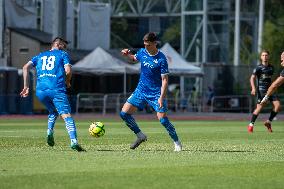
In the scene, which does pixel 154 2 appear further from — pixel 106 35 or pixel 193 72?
pixel 193 72

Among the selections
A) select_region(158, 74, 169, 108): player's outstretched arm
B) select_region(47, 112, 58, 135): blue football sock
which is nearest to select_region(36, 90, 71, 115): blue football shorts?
select_region(47, 112, 58, 135): blue football sock

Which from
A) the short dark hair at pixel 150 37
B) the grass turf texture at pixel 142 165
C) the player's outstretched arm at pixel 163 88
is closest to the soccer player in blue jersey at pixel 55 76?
the grass turf texture at pixel 142 165

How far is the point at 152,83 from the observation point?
19.0 m

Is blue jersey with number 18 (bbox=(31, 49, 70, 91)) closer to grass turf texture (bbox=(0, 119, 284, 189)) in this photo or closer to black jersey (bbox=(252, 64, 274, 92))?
grass turf texture (bbox=(0, 119, 284, 189))

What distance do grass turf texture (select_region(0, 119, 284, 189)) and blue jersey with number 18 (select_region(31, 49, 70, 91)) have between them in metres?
1.19

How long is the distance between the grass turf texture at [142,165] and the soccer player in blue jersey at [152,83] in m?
0.64

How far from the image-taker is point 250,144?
21.3m

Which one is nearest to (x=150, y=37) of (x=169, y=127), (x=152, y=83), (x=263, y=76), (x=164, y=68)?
(x=164, y=68)

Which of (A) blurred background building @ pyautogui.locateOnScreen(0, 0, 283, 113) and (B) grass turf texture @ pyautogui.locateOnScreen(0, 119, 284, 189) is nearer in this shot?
(B) grass turf texture @ pyautogui.locateOnScreen(0, 119, 284, 189)

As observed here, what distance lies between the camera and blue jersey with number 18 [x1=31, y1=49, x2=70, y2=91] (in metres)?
18.7

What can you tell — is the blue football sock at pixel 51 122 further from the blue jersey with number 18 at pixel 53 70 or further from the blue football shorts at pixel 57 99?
the blue jersey with number 18 at pixel 53 70

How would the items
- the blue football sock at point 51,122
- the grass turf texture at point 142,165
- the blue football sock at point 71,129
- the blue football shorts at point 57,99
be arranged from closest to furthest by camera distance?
the grass turf texture at point 142,165
the blue football sock at point 71,129
the blue football shorts at point 57,99
the blue football sock at point 51,122

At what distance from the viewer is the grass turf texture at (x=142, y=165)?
41.2 feet

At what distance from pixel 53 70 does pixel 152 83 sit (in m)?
1.88
